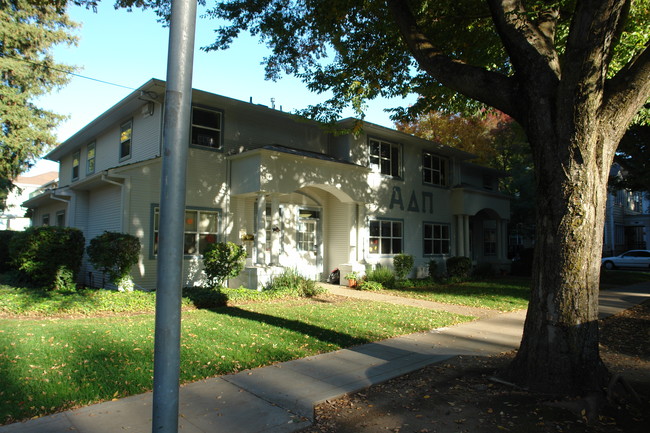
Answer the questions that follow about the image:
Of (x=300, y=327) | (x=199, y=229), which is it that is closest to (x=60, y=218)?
(x=199, y=229)

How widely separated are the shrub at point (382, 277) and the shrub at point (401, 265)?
1.26m

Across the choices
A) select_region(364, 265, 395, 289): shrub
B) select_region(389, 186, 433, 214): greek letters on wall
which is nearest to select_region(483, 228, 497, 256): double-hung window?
select_region(389, 186, 433, 214): greek letters on wall

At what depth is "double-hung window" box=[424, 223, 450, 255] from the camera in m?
19.9

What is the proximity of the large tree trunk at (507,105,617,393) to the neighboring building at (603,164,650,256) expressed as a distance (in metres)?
34.9

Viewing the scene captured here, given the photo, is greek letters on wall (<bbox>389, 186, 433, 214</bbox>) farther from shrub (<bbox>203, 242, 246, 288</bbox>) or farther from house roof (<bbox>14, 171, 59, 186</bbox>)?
house roof (<bbox>14, 171, 59, 186</bbox>)

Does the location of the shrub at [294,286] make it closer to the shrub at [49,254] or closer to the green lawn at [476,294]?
the green lawn at [476,294]

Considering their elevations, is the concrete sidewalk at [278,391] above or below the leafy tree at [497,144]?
below

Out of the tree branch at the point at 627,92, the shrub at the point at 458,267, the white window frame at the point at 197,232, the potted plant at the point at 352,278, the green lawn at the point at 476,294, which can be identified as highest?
the tree branch at the point at 627,92

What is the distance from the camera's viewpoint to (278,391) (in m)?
4.89

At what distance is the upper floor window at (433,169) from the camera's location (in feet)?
65.8

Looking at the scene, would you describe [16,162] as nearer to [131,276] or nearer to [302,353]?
[131,276]

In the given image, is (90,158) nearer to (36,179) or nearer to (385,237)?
(385,237)

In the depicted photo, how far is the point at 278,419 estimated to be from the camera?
13.7 ft

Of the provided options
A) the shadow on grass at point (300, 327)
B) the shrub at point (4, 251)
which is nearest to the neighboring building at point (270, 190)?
the shrub at point (4, 251)
